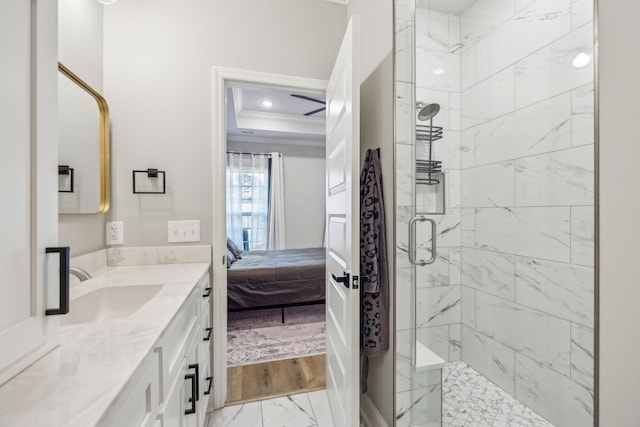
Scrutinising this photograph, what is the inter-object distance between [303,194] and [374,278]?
4.13 m

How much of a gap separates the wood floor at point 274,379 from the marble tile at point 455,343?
3.22ft

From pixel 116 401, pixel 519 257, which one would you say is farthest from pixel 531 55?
pixel 116 401

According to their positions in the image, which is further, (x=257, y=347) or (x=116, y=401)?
(x=257, y=347)

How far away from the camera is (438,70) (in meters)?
1.43

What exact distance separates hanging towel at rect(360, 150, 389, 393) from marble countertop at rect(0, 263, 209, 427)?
2.81 ft

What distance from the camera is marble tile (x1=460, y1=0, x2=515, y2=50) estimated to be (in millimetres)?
1235

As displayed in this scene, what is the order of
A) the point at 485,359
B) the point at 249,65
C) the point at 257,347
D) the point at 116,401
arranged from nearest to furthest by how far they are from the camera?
1. the point at 116,401
2. the point at 485,359
3. the point at 249,65
4. the point at 257,347

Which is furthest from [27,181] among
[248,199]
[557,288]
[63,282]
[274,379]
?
[248,199]

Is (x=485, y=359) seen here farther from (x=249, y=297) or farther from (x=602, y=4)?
(x=249, y=297)

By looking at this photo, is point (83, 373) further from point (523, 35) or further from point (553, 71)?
point (523, 35)

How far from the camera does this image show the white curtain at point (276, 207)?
16.8 ft

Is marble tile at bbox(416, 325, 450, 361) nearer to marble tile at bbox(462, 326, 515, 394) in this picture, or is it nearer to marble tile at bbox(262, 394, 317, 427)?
marble tile at bbox(462, 326, 515, 394)

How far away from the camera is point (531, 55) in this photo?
1116 millimetres

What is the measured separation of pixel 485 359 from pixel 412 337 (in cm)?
37
